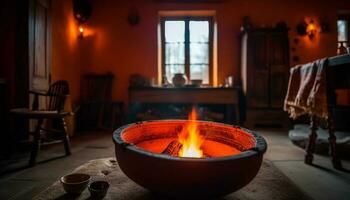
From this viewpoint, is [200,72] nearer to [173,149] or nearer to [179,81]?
[179,81]

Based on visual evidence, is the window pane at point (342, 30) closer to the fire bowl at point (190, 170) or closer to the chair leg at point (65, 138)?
the fire bowl at point (190, 170)

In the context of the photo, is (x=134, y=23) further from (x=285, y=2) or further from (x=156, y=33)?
(x=285, y=2)

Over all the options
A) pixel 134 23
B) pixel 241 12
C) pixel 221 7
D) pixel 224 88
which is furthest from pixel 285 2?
pixel 134 23

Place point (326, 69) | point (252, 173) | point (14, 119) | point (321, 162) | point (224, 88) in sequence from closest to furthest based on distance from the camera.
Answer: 1. point (252, 173)
2. point (326, 69)
3. point (321, 162)
4. point (14, 119)
5. point (224, 88)

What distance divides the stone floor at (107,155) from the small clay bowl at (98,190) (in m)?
0.50

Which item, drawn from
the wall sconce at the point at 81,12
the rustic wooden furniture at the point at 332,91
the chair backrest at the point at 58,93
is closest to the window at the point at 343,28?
the rustic wooden furniture at the point at 332,91

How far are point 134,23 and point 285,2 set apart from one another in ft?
9.93

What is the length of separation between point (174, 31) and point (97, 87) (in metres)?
1.96

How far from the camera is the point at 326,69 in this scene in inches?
77.8

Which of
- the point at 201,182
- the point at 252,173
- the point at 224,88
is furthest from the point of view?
the point at 224,88

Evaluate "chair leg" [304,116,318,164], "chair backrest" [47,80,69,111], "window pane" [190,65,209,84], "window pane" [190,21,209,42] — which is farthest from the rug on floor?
"window pane" [190,21,209,42]

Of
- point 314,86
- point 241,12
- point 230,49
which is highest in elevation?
point 241,12

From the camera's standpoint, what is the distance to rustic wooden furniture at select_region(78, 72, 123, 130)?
14.0ft

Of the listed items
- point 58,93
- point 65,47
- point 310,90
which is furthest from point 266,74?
point 65,47
